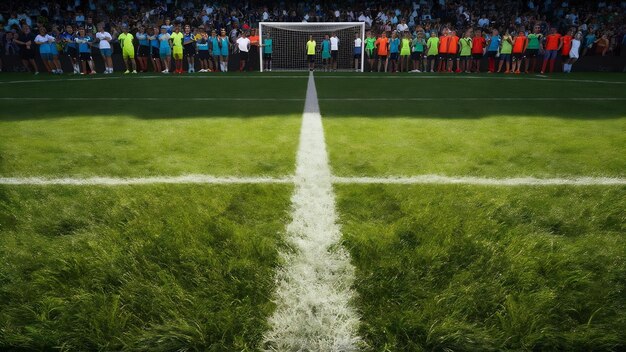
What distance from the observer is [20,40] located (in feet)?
52.9

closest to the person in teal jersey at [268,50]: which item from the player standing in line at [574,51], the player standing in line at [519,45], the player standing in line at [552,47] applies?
the player standing in line at [519,45]

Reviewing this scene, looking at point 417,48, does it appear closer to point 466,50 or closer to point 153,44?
point 466,50

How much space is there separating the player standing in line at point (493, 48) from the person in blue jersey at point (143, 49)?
13.1 metres

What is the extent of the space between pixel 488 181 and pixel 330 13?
21898 millimetres

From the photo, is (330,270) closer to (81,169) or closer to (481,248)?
(481,248)

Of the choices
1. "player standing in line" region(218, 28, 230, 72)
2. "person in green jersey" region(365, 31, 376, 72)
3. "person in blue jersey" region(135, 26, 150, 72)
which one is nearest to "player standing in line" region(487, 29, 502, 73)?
"person in green jersey" region(365, 31, 376, 72)

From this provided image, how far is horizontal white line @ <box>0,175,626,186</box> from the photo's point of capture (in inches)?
135

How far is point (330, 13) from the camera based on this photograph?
23.4 meters

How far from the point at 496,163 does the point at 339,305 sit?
2.73 metres

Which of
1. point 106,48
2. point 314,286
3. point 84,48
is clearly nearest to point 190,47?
point 106,48

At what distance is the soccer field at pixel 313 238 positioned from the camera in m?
1.75

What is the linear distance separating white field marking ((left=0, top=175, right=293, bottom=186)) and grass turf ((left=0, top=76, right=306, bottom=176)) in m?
0.14

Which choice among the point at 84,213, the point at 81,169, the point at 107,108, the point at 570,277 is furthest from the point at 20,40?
the point at 570,277

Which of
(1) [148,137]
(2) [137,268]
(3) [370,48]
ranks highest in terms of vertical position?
(3) [370,48]
